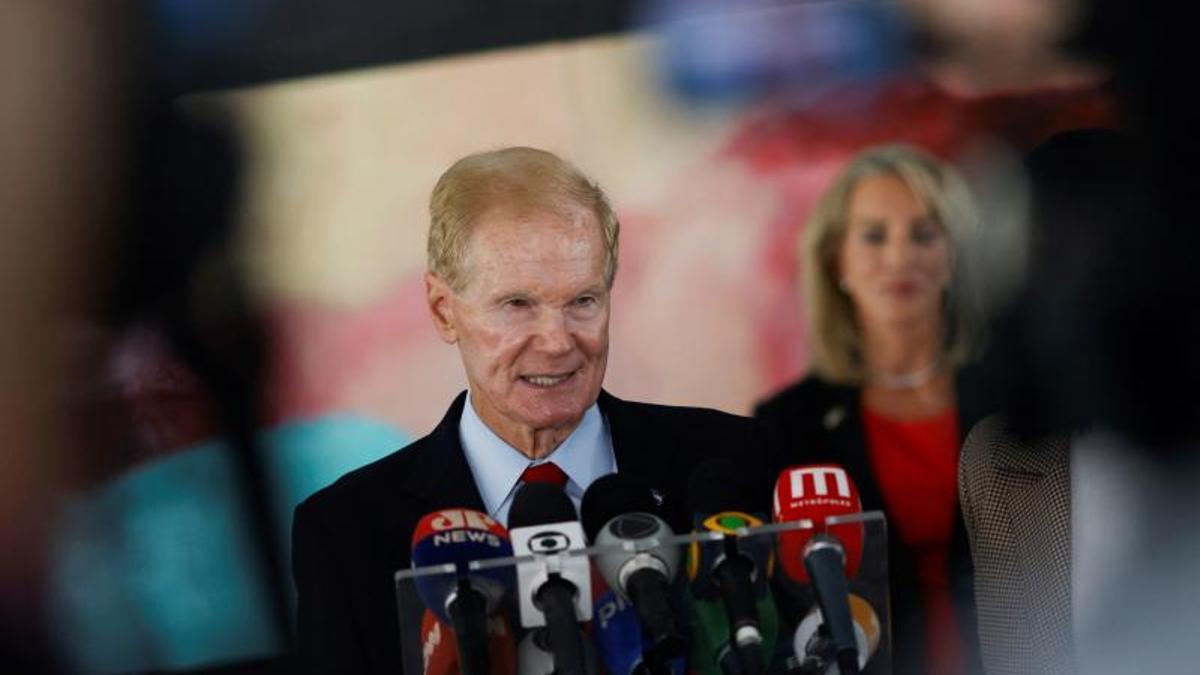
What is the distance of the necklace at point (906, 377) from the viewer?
439 centimetres

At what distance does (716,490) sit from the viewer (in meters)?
3.18

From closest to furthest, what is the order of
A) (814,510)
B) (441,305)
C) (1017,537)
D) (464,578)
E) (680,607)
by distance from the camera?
(464,578)
(680,607)
(814,510)
(441,305)
(1017,537)

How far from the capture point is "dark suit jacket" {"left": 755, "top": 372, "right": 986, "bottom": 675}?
4.38 meters

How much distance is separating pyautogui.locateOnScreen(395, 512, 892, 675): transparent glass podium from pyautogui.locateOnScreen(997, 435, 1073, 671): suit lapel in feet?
4.47

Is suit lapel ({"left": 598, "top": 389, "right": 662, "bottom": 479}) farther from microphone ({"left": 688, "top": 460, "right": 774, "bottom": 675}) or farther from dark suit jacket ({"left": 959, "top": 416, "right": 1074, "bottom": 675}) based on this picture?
microphone ({"left": 688, "top": 460, "right": 774, "bottom": 675})

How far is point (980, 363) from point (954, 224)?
319mm

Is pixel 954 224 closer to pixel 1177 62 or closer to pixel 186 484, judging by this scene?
pixel 1177 62

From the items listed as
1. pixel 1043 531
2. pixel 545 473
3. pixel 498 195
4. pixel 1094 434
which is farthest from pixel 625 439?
pixel 1094 434

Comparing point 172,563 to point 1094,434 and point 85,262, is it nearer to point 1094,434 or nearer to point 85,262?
point 85,262

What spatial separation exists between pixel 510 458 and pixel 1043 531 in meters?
1.20

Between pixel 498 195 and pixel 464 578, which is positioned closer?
pixel 464 578

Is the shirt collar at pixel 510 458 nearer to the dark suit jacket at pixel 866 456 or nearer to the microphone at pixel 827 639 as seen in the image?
the dark suit jacket at pixel 866 456

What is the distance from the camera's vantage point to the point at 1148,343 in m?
4.42

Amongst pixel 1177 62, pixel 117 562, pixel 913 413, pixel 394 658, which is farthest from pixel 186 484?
pixel 1177 62
